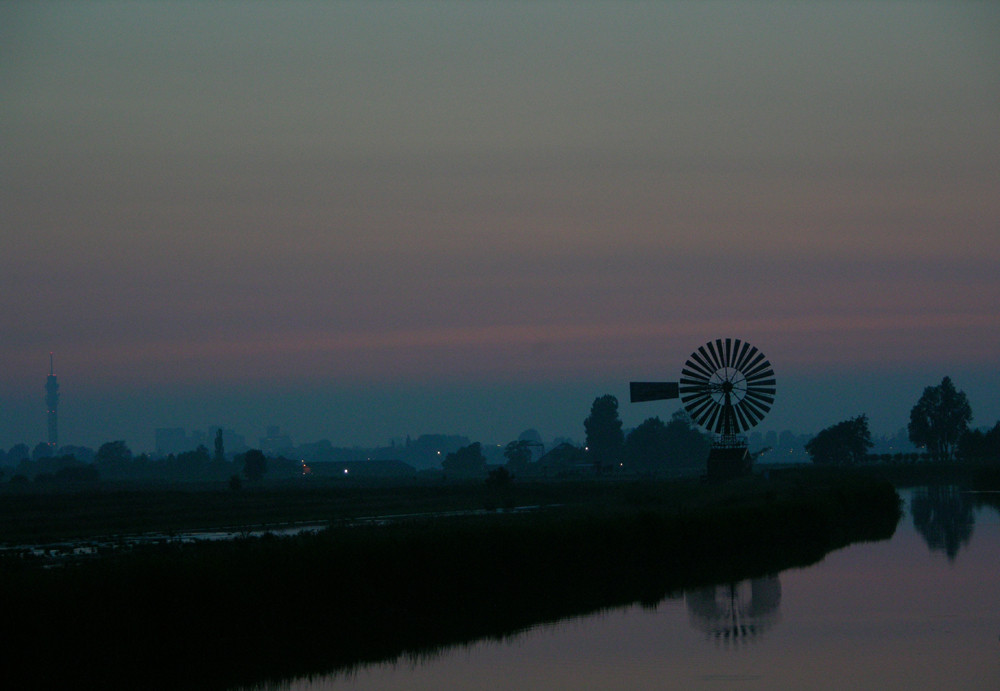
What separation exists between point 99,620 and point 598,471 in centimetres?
10070

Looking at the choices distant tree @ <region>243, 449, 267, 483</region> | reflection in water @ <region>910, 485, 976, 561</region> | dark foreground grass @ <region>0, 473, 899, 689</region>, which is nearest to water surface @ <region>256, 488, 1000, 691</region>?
dark foreground grass @ <region>0, 473, 899, 689</region>

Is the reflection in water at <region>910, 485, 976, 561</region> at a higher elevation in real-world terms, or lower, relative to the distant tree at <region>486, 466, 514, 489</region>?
lower

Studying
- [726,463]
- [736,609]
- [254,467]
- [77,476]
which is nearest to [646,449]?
[254,467]

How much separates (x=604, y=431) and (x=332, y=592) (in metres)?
164

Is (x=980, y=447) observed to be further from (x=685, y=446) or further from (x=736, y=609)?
(x=736, y=609)

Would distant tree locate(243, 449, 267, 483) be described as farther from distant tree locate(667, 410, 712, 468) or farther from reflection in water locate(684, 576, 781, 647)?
reflection in water locate(684, 576, 781, 647)

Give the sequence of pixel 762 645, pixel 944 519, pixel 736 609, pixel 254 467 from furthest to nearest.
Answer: pixel 254 467
pixel 944 519
pixel 736 609
pixel 762 645

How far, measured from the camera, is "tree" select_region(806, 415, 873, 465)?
150125 mm

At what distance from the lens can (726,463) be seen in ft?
234

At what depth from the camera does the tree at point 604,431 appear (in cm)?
18875

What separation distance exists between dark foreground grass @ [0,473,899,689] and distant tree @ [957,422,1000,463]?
111m

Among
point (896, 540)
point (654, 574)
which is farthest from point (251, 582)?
point (896, 540)

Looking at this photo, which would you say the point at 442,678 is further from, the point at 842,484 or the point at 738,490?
the point at 842,484

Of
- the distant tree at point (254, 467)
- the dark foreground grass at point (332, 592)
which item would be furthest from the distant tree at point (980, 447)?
the dark foreground grass at point (332, 592)
